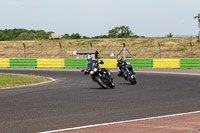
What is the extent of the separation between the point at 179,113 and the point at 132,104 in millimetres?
2116

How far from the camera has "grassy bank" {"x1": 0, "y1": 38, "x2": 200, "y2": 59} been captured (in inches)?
2315

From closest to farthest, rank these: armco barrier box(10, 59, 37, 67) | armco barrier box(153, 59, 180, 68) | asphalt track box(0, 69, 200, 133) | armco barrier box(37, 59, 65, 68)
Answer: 1. asphalt track box(0, 69, 200, 133)
2. armco barrier box(153, 59, 180, 68)
3. armco barrier box(37, 59, 65, 68)
4. armco barrier box(10, 59, 37, 67)

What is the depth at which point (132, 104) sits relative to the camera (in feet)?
38.8

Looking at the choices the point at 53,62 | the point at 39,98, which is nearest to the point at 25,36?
the point at 53,62

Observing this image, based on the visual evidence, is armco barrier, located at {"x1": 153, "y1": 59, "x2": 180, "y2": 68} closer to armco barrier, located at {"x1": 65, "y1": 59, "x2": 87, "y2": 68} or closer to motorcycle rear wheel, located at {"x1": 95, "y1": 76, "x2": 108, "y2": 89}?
armco barrier, located at {"x1": 65, "y1": 59, "x2": 87, "y2": 68}

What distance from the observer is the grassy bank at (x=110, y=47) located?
193 ft

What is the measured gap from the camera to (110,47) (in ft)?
215

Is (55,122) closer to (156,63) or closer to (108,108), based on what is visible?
(108,108)

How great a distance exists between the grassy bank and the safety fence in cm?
2010

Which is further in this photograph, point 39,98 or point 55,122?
point 39,98

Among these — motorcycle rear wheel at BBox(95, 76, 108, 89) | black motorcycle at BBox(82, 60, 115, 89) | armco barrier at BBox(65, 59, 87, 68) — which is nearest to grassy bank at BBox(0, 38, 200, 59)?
armco barrier at BBox(65, 59, 87, 68)

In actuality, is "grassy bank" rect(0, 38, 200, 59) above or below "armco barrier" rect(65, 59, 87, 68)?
above

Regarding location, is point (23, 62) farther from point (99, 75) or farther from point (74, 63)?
point (99, 75)

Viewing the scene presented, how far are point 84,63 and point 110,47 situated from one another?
2810 cm
